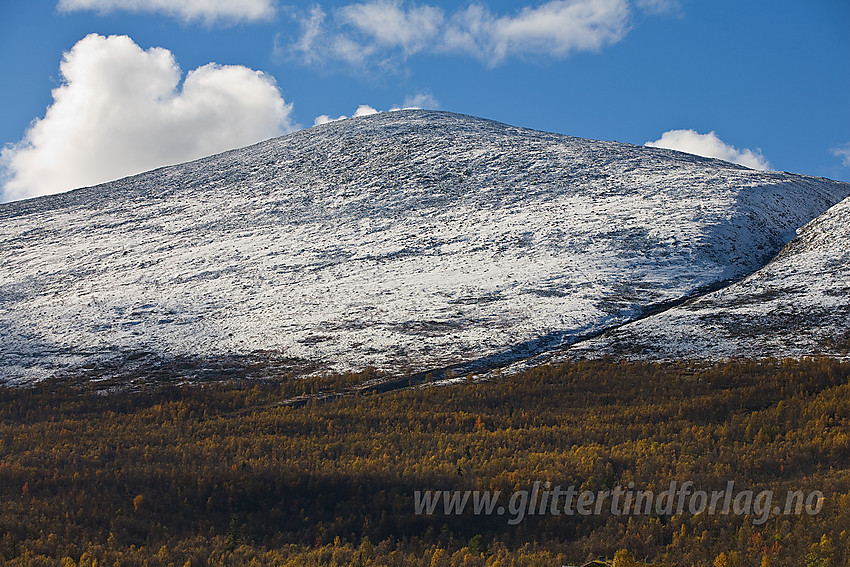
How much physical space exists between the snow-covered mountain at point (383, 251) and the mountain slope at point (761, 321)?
2.33 m

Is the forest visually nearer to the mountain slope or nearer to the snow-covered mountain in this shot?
the mountain slope

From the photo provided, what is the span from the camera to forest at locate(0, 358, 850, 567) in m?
11.6

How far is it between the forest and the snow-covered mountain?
223 inches

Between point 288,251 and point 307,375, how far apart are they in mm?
21726

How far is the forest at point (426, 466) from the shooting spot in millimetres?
11617

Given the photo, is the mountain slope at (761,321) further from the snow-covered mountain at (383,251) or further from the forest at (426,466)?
the snow-covered mountain at (383,251)

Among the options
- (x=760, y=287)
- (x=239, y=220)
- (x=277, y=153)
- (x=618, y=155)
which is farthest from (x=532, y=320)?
(x=277, y=153)

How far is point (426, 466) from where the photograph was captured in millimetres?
15453

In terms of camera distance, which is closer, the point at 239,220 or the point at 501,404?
the point at 501,404

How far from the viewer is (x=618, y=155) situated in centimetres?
6297

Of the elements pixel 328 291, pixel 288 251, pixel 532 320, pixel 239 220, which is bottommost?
pixel 532 320

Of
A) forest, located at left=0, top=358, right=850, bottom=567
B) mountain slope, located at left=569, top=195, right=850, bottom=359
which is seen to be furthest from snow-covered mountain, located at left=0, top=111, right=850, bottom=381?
forest, located at left=0, top=358, right=850, bottom=567

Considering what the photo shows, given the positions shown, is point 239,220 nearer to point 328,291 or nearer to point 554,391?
point 328,291

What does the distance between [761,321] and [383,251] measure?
25198mm
